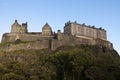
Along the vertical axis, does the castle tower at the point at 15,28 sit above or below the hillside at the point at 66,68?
above

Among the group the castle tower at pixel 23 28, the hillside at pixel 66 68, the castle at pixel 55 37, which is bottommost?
the hillside at pixel 66 68

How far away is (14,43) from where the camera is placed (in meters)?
79.1

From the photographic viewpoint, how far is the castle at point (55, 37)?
76812 mm

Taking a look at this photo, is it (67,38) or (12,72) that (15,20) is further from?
(12,72)

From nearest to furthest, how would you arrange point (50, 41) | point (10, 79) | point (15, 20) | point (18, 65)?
1. point (10, 79)
2. point (18, 65)
3. point (50, 41)
4. point (15, 20)

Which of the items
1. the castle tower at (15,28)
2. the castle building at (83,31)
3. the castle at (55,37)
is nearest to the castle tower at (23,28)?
the castle at (55,37)

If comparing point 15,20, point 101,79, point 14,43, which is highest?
point 15,20

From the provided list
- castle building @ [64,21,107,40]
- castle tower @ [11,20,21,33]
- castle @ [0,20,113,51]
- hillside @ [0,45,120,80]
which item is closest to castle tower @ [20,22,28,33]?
castle @ [0,20,113,51]

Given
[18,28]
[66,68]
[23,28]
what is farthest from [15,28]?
[66,68]

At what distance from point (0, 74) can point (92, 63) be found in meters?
19.0

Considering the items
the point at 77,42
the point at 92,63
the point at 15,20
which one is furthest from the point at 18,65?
the point at 15,20

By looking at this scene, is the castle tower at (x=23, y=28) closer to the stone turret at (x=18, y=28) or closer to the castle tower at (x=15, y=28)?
the stone turret at (x=18, y=28)

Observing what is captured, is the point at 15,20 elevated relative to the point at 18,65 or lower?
elevated

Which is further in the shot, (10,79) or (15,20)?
(15,20)
